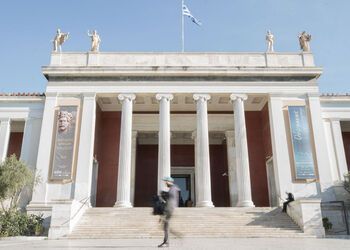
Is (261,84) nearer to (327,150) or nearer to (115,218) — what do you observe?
(327,150)

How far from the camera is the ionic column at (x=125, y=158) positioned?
19.7 meters

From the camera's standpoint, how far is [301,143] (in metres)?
20.5

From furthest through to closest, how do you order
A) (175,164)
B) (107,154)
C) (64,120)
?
(175,164) < (107,154) < (64,120)

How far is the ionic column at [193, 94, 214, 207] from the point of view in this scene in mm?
19641

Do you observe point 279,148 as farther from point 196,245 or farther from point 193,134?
point 196,245

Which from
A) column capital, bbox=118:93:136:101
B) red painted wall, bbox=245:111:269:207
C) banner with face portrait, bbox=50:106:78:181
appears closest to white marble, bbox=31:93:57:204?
banner with face portrait, bbox=50:106:78:181

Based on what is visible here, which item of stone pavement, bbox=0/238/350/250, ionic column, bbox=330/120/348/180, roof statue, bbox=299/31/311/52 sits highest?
roof statue, bbox=299/31/311/52

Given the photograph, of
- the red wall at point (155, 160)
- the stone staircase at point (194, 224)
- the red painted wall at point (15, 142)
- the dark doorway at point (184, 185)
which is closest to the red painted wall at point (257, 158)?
the red wall at point (155, 160)

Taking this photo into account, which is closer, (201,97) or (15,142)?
(201,97)

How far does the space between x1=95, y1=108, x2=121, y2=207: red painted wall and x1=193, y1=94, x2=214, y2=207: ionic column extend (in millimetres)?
6172

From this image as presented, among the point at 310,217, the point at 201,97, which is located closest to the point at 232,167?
the point at 201,97

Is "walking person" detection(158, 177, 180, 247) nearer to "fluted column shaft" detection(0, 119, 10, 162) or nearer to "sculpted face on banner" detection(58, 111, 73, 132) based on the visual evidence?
"sculpted face on banner" detection(58, 111, 73, 132)

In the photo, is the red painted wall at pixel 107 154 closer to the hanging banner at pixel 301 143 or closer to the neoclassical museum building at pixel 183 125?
the neoclassical museum building at pixel 183 125

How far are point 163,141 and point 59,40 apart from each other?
32.7ft
